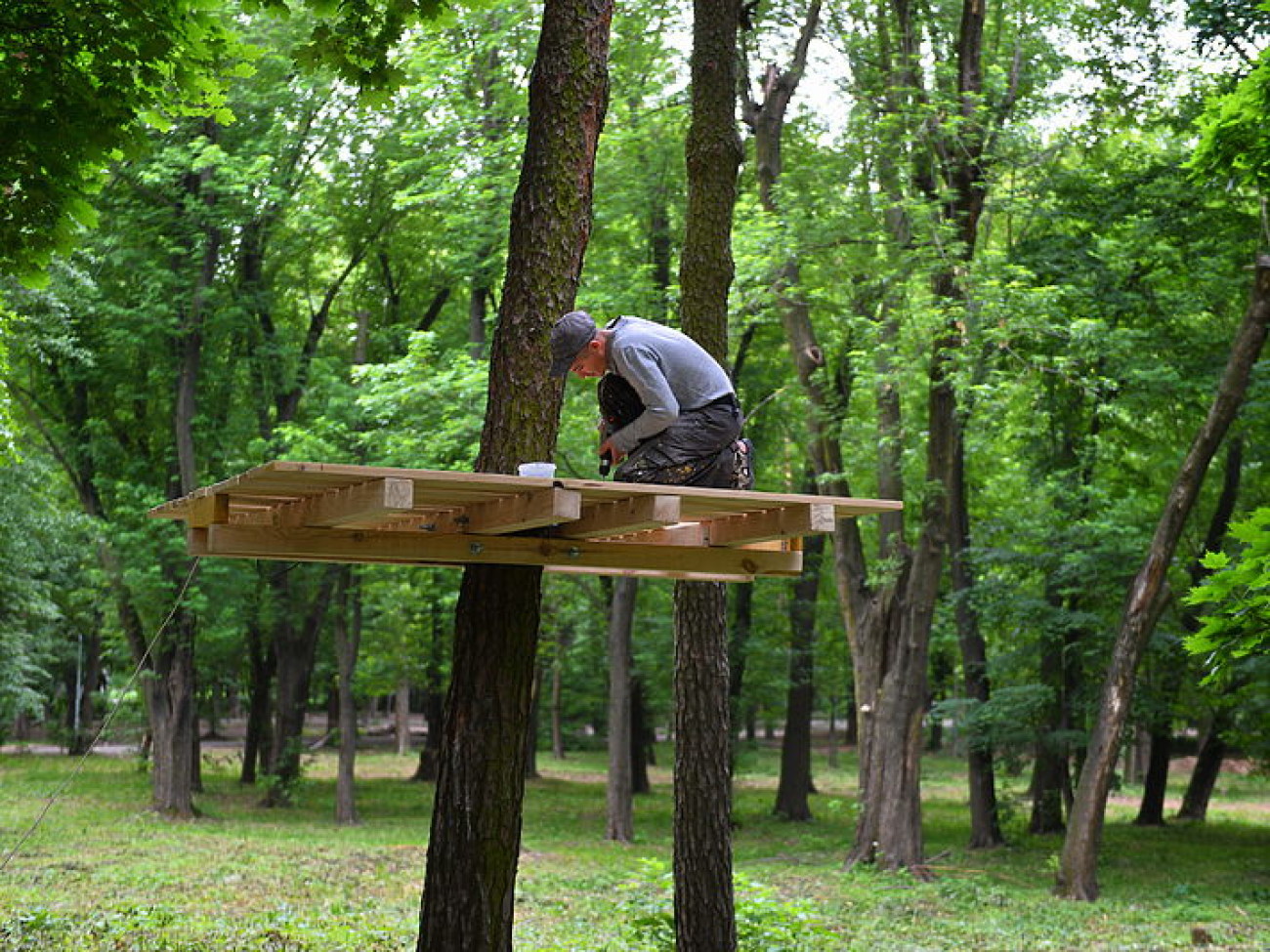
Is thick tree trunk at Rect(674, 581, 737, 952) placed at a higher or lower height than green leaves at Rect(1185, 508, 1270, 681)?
lower

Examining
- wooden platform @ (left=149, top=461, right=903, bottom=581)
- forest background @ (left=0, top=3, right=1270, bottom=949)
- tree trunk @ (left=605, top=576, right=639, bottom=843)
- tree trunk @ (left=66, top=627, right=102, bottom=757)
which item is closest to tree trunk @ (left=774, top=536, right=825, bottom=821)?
forest background @ (left=0, top=3, right=1270, bottom=949)

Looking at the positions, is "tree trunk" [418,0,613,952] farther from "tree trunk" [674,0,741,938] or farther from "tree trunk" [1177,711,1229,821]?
"tree trunk" [1177,711,1229,821]

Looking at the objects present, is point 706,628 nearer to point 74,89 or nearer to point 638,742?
point 74,89

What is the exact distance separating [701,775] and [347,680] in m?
17.2

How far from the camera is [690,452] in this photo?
6.36 m

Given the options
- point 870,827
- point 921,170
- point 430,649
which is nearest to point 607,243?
point 921,170

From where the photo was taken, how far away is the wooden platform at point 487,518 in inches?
203

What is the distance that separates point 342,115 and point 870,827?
1517 centimetres

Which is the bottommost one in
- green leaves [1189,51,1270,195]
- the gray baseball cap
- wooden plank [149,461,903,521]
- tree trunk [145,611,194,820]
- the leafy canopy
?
tree trunk [145,611,194,820]

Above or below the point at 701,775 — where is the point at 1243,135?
above

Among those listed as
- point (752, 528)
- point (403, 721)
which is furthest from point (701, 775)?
point (403, 721)

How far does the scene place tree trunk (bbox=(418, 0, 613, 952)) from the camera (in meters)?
6.05

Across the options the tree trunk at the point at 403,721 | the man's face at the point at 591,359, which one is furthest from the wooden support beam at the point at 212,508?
the tree trunk at the point at 403,721

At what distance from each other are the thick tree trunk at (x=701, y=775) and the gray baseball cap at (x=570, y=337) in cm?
350
